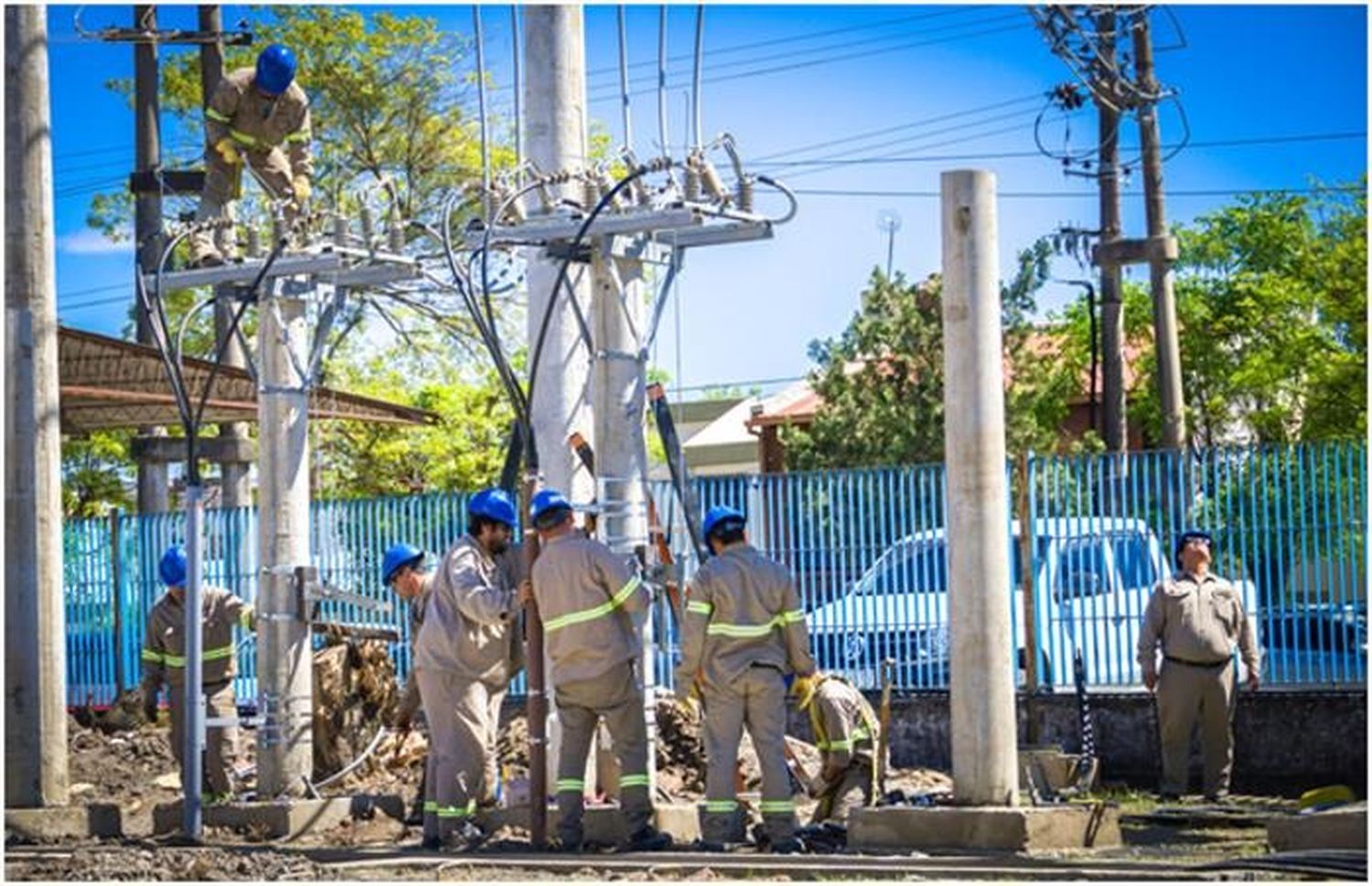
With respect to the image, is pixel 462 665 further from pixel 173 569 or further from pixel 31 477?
pixel 173 569

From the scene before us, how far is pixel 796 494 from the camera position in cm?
2248

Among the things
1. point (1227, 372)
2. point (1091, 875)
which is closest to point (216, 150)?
point (1091, 875)

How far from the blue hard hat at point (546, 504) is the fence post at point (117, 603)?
11771mm

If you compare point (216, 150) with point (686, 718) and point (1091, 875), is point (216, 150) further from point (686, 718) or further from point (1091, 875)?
point (1091, 875)

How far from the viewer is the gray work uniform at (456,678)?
15.7 metres

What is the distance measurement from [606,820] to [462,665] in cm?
126

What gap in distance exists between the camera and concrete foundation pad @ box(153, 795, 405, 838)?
17641 mm

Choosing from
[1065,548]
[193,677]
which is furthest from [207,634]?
[1065,548]

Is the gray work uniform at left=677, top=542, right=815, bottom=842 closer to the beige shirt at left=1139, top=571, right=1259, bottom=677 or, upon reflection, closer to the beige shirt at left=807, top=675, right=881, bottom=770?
the beige shirt at left=807, top=675, right=881, bottom=770

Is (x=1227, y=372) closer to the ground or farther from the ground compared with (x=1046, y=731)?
farther from the ground

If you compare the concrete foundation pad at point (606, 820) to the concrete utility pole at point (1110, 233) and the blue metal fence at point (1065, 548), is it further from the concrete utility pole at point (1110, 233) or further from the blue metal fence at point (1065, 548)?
the concrete utility pole at point (1110, 233)

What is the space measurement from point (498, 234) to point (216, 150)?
368 cm

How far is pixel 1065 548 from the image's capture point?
21531 mm

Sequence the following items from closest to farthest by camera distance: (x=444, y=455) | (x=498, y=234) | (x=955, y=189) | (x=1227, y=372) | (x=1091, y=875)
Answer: (x=1091, y=875), (x=955, y=189), (x=498, y=234), (x=444, y=455), (x=1227, y=372)
